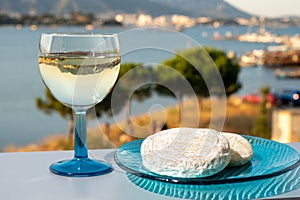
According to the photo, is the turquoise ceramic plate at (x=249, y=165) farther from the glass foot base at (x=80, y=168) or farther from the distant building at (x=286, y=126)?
the distant building at (x=286, y=126)

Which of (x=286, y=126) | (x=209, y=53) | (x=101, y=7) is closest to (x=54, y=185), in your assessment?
(x=286, y=126)

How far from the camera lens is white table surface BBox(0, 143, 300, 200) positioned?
450 mm

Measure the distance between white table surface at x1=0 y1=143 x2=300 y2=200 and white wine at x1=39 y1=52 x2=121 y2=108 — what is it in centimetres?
8

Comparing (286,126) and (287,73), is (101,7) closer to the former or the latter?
(287,73)

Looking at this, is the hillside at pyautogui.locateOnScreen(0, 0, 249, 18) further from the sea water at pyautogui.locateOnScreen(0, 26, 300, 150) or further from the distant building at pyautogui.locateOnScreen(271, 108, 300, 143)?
the distant building at pyautogui.locateOnScreen(271, 108, 300, 143)

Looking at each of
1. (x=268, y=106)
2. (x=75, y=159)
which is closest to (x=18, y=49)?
(x=268, y=106)

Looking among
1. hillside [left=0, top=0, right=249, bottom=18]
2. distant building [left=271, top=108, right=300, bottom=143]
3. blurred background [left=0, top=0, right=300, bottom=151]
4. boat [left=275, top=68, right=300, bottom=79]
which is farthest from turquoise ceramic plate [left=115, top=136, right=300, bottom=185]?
boat [left=275, top=68, right=300, bottom=79]

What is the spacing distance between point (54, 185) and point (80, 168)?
2.0 inches

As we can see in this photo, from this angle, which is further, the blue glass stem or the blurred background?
the blurred background

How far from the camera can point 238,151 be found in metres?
0.49

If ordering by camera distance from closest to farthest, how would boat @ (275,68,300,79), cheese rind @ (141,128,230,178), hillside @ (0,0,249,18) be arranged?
cheese rind @ (141,128,230,178) < hillside @ (0,0,249,18) < boat @ (275,68,300,79)

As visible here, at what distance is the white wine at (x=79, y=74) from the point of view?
1.63 ft

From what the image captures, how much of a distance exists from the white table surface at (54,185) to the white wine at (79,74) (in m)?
0.08

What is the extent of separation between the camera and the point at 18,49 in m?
8.64
